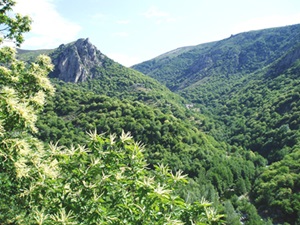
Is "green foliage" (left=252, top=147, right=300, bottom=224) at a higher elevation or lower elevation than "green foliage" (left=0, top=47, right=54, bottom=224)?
lower

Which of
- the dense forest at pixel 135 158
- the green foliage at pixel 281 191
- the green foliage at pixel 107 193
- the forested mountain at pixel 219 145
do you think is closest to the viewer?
the green foliage at pixel 107 193

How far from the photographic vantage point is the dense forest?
27.6 ft

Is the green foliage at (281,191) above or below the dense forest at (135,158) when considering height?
below

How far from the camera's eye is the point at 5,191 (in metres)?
9.51

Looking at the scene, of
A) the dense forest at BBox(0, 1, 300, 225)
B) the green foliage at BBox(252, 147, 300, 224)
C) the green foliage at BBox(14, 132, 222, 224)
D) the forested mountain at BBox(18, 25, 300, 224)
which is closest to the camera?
the green foliage at BBox(14, 132, 222, 224)

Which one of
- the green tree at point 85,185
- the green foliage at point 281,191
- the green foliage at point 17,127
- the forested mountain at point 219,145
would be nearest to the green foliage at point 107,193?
the green tree at point 85,185

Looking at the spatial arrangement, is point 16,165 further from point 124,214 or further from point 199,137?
point 199,137

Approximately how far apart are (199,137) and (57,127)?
189ft

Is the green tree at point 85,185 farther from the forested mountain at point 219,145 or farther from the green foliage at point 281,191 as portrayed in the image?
the green foliage at point 281,191

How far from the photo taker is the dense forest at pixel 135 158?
8.42 metres

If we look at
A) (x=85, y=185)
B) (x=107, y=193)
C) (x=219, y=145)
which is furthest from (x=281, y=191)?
(x=85, y=185)

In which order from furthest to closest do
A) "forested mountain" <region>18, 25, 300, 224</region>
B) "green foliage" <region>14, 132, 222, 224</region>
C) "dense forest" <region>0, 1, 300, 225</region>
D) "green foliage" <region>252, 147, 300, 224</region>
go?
"forested mountain" <region>18, 25, 300, 224</region> < "green foliage" <region>252, 147, 300, 224</region> < "dense forest" <region>0, 1, 300, 225</region> < "green foliage" <region>14, 132, 222, 224</region>

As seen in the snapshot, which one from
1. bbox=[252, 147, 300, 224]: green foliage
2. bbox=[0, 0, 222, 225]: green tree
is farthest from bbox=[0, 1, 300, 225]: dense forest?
bbox=[252, 147, 300, 224]: green foliage

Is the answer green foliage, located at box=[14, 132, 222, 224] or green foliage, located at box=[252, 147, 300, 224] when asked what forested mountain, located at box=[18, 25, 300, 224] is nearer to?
green foliage, located at box=[252, 147, 300, 224]
